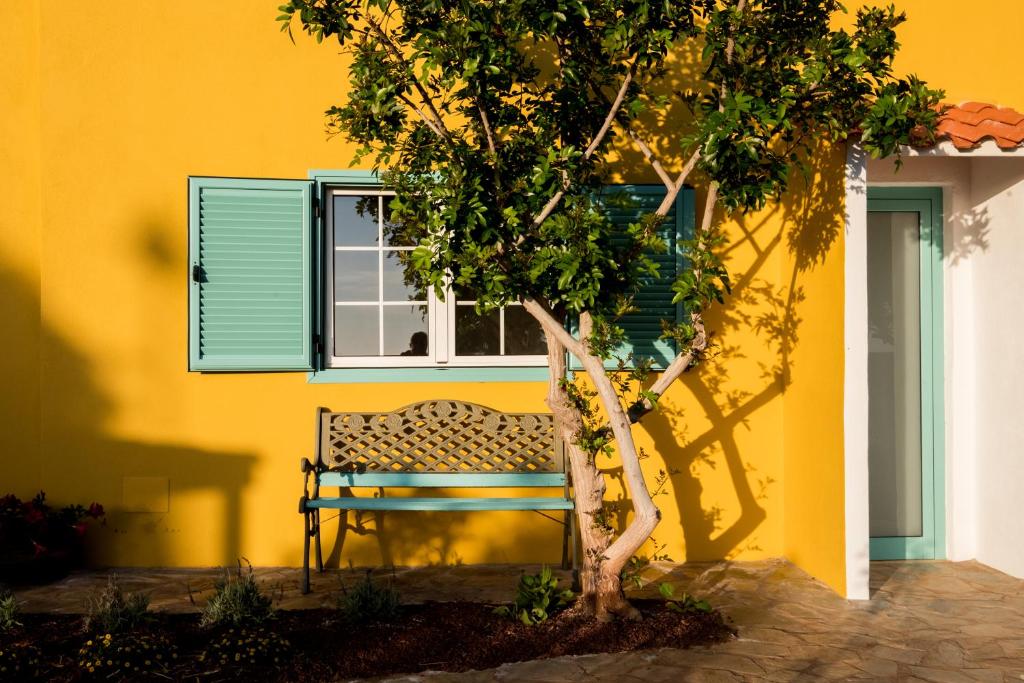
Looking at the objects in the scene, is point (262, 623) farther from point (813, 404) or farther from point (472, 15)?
point (813, 404)

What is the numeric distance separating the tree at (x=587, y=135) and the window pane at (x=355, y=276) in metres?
1.17

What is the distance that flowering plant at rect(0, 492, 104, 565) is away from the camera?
15.7ft

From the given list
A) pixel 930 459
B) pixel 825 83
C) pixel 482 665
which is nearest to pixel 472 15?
pixel 825 83

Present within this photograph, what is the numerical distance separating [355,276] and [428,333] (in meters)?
0.57

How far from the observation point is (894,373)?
5.29 metres

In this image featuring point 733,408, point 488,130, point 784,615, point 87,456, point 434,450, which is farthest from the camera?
point 733,408

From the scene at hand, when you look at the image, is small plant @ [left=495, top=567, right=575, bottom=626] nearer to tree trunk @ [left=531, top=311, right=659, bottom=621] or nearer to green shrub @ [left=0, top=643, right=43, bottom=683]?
tree trunk @ [left=531, top=311, right=659, bottom=621]

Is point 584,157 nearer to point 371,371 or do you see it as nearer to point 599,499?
point 599,499

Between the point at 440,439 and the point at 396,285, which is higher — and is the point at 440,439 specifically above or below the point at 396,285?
below

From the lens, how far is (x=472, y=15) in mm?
3482

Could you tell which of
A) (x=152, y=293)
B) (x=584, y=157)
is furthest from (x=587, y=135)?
(x=152, y=293)

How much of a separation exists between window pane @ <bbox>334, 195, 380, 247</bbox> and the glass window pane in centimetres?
303

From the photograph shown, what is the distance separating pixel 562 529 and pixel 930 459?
2.26 m

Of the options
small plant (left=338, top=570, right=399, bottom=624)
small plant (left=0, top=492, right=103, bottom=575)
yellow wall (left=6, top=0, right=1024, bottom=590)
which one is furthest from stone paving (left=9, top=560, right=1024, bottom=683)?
small plant (left=338, top=570, right=399, bottom=624)
